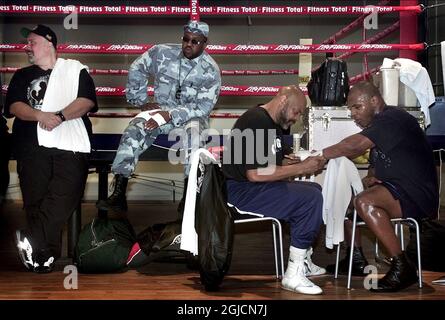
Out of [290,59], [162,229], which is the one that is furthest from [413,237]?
[290,59]

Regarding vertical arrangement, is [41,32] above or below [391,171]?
above

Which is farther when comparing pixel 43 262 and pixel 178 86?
pixel 178 86

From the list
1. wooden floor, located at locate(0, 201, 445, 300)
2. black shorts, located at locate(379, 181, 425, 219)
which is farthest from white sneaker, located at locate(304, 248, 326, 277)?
black shorts, located at locate(379, 181, 425, 219)

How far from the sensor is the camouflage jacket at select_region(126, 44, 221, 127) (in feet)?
15.5

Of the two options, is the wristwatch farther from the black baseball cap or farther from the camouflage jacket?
the camouflage jacket

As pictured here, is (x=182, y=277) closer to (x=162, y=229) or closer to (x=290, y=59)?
(x=162, y=229)

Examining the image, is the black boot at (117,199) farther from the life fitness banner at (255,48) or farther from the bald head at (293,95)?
the life fitness banner at (255,48)

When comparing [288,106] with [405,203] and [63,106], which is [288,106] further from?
[63,106]

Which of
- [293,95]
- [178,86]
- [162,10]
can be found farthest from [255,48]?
[293,95]

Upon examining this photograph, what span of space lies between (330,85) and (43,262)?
1.99m

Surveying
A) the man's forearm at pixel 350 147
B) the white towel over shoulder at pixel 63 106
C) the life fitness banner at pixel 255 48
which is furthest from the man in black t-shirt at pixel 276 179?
the life fitness banner at pixel 255 48

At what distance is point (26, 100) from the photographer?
441cm

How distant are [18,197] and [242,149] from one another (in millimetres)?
5522

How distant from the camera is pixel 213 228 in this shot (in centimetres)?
365
